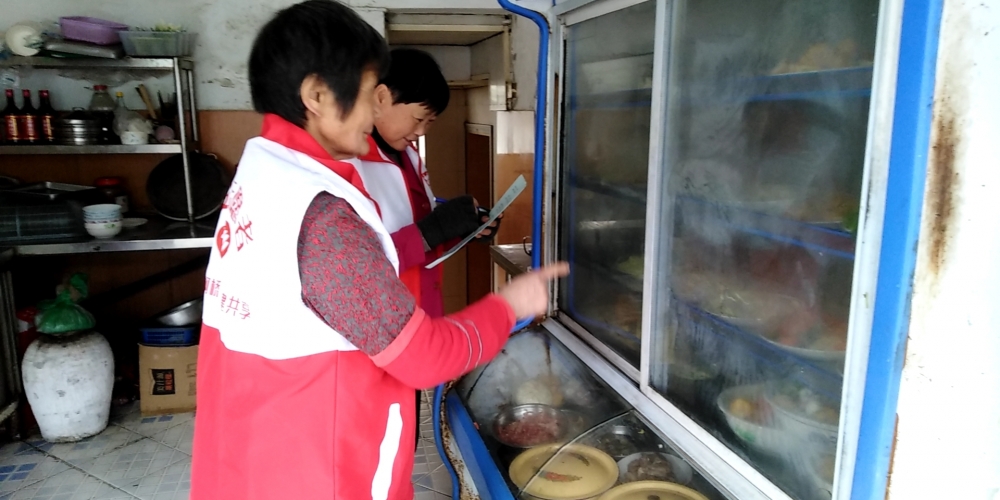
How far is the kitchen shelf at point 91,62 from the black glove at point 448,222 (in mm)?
2042

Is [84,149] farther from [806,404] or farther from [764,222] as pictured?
[806,404]

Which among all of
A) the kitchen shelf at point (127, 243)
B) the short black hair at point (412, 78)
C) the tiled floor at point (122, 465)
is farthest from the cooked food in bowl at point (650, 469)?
the kitchen shelf at point (127, 243)

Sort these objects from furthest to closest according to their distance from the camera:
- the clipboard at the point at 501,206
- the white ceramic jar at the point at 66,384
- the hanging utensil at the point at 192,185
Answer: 1. the hanging utensil at the point at 192,185
2. the white ceramic jar at the point at 66,384
3. the clipboard at the point at 501,206

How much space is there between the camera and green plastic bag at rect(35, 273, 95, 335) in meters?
2.90

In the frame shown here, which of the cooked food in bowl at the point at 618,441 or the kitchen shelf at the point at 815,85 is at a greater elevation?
the kitchen shelf at the point at 815,85

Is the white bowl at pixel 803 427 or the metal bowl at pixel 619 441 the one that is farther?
the metal bowl at pixel 619 441

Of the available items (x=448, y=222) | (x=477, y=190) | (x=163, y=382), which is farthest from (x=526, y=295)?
(x=477, y=190)

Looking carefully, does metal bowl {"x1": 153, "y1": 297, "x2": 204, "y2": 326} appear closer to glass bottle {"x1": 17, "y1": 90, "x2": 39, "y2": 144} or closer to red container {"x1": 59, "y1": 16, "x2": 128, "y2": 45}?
glass bottle {"x1": 17, "y1": 90, "x2": 39, "y2": 144}

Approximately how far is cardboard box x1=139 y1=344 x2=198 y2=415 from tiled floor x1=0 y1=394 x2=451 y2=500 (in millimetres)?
70

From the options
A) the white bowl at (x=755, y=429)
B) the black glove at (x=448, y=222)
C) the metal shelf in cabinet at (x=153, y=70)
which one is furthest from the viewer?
the metal shelf in cabinet at (x=153, y=70)

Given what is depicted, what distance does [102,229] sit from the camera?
2918 mm

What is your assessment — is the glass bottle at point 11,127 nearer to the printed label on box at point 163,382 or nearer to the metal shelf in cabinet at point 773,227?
the printed label on box at point 163,382

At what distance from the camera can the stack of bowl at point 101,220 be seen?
9.52 feet

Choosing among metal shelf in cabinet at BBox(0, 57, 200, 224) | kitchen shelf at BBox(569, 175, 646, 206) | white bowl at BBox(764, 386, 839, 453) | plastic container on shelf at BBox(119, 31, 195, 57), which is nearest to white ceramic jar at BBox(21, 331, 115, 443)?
metal shelf in cabinet at BBox(0, 57, 200, 224)
